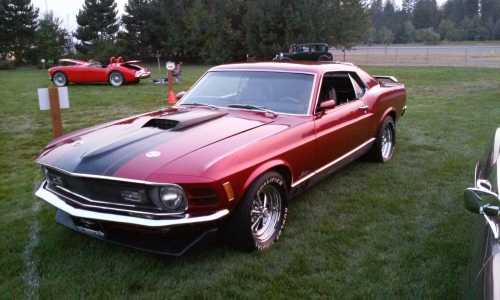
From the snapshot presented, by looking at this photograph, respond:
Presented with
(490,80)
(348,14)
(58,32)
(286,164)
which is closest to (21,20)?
(58,32)

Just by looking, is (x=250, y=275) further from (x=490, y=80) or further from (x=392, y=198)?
(x=490, y=80)

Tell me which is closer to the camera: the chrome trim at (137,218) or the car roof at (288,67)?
the chrome trim at (137,218)

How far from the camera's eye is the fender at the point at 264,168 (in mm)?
3365

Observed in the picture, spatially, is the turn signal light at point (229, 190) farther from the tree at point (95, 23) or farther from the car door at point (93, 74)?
the tree at point (95, 23)

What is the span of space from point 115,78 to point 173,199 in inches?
593

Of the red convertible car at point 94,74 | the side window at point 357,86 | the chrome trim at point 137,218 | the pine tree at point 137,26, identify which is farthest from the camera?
the pine tree at point 137,26

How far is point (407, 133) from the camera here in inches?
320

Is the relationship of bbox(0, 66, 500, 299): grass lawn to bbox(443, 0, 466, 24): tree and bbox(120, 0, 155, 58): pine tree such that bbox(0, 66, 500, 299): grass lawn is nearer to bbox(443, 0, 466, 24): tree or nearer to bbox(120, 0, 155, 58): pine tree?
bbox(120, 0, 155, 58): pine tree

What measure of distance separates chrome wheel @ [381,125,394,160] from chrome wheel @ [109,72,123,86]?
12849 millimetres

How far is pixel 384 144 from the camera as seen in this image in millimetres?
6352

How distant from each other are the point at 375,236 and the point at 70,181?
248 cm

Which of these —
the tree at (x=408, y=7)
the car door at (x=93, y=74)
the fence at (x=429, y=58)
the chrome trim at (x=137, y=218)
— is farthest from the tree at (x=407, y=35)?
the chrome trim at (x=137, y=218)

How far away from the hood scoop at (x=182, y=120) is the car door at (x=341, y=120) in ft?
3.27

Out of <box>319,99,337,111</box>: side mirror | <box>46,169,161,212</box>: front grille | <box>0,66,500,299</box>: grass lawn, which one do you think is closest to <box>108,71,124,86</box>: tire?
<box>0,66,500,299</box>: grass lawn
